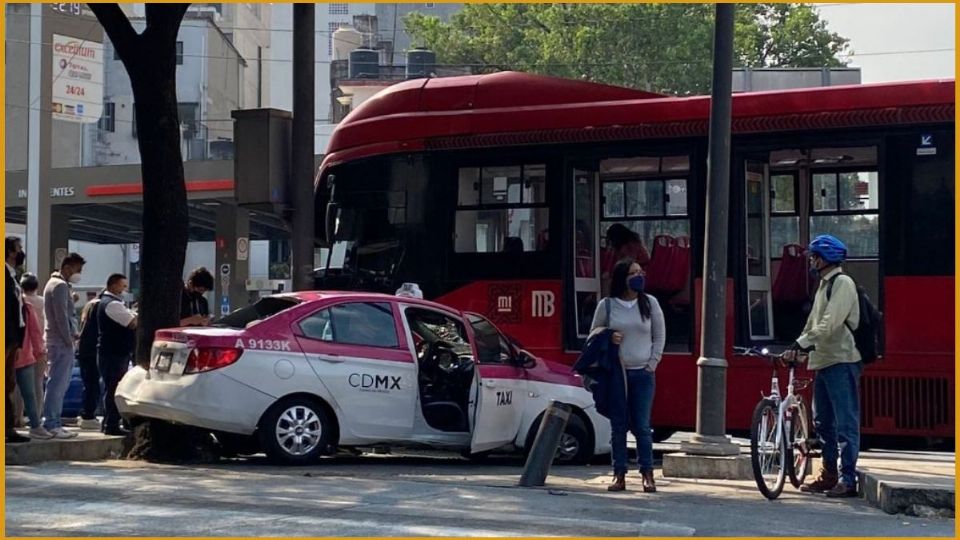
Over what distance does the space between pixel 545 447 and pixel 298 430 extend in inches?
92.9

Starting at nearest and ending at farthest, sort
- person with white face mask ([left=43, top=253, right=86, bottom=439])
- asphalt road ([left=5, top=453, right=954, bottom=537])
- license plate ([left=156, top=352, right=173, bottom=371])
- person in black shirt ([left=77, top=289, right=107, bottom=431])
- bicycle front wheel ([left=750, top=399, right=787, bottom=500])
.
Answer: asphalt road ([left=5, top=453, right=954, bottom=537]) < bicycle front wheel ([left=750, top=399, right=787, bottom=500]) < license plate ([left=156, top=352, right=173, bottom=371]) < person with white face mask ([left=43, top=253, right=86, bottom=439]) < person in black shirt ([left=77, top=289, right=107, bottom=431])

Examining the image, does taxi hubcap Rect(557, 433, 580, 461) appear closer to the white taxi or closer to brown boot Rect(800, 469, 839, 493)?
the white taxi

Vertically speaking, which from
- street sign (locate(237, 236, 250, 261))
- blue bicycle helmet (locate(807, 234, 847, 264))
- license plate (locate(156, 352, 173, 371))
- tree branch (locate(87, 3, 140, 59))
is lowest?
license plate (locate(156, 352, 173, 371))

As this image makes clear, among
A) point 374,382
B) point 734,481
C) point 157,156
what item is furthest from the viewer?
point 157,156

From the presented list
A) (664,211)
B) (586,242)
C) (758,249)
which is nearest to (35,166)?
(586,242)

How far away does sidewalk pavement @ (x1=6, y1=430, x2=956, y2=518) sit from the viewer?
9.87 metres

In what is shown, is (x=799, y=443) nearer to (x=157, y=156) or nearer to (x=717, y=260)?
(x=717, y=260)

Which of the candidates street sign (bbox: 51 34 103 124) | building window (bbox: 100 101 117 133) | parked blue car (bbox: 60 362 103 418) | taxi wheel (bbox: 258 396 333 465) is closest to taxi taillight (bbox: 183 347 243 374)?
taxi wheel (bbox: 258 396 333 465)

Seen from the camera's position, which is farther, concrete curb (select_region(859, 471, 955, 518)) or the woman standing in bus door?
the woman standing in bus door

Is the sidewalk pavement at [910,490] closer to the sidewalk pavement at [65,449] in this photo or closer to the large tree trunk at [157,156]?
the large tree trunk at [157,156]

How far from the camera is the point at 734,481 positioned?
11.8 metres

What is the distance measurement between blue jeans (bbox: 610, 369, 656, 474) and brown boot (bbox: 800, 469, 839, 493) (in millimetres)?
1249

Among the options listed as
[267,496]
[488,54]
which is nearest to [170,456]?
[267,496]

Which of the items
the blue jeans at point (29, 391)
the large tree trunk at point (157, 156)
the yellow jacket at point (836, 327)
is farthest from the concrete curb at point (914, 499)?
the blue jeans at point (29, 391)
